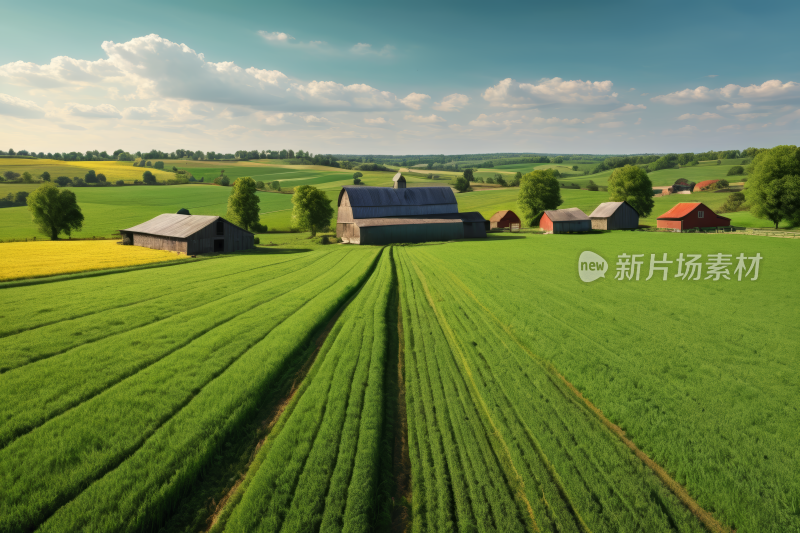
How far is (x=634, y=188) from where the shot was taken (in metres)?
77.4

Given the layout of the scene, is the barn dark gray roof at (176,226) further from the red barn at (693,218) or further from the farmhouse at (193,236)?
the red barn at (693,218)

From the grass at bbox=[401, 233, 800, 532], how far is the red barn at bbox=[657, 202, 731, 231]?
A: 45.5 m

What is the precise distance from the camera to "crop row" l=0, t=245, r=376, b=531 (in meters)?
6.10

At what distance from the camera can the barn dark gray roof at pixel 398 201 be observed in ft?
209

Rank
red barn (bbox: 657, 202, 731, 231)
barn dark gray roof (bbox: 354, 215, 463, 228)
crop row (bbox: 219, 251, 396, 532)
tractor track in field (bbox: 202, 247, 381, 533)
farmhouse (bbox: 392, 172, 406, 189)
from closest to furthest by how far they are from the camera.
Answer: crop row (bbox: 219, 251, 396, 532) < tractor track in field (bbox: 202, 247, 381, 533) < barn dark gray roof (bbox: 354, 215, 463, 228) < red barn (bbox: 657, 202, 731, 231) < farmhouse (bbox: 392, 172, 406, 189)

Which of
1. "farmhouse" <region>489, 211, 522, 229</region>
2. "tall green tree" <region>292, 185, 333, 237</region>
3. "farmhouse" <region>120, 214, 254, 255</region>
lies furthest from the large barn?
"farmhouse" <region>120, 214, 254, 255</region>

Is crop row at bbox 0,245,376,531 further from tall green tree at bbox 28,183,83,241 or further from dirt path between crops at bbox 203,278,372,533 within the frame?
tall green tree at bbox 28,183,83,241

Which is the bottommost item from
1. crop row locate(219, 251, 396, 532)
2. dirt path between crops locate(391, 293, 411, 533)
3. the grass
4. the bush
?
dirt path between crops locate(391, 293, 411, 533)

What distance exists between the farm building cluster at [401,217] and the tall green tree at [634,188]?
33.8m

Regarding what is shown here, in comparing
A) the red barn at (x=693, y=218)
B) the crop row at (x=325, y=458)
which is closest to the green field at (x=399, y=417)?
the crop row at (x=325, y=458)

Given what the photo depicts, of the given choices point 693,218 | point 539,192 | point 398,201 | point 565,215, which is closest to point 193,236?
point 398,201

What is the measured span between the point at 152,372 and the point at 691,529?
41.3 ft

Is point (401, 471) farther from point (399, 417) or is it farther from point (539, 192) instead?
point (539, 192)

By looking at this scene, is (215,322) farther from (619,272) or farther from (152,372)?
(619,272)
